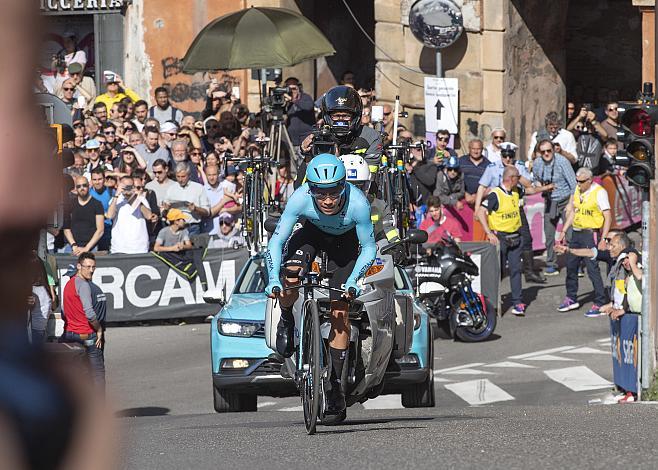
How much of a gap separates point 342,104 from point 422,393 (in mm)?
2763

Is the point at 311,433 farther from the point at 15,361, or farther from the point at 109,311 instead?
the point at 109,311

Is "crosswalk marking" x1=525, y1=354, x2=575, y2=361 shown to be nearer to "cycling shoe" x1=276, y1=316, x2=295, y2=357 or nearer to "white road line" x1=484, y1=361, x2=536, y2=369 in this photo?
"white road line" x1=484, y1=361, x2=536, y2=369

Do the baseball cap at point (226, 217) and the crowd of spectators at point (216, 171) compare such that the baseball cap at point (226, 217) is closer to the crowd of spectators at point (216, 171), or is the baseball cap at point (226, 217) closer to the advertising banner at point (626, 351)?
the crowd of spectators at point (216, 171)

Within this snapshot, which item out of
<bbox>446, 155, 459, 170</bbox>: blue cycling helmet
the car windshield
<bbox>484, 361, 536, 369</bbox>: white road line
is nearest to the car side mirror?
the car windshield

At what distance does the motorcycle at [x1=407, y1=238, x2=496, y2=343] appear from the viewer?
1861 centimetres

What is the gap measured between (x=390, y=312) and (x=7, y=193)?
8.85 meters

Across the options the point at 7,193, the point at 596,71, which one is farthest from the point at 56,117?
the point at 596,71

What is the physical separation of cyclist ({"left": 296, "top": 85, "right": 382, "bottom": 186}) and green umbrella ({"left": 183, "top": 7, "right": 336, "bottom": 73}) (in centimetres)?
903

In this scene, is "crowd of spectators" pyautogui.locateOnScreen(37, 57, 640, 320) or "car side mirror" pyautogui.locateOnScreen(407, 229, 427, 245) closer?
"car side mirror" pyautogui.locateOnScreen(407, 229, 427, 245)

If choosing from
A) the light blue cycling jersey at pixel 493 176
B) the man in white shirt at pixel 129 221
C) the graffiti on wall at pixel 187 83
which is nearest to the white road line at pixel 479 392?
the light blue cycling jersey at pixel 493 176

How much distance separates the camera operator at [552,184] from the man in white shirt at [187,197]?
5220mm

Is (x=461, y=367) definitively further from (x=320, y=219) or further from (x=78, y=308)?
(x=320, y=219)

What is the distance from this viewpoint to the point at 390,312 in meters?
10.5

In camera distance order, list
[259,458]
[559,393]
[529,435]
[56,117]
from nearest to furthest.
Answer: [259,458], [529,435], [56,117], [559,393]
